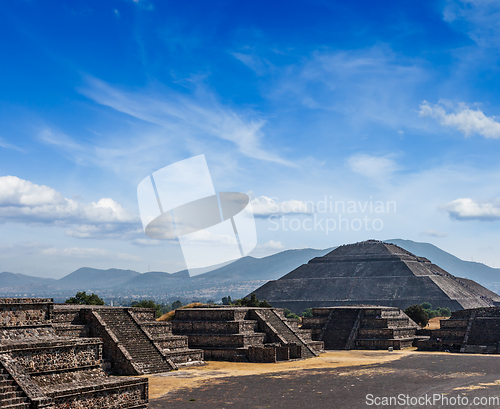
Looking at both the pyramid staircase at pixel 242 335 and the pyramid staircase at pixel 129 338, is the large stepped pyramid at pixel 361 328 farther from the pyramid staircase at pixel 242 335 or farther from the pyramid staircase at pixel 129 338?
the pyramid staircase at pixel 129 338

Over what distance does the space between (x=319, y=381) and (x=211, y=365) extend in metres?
9.41

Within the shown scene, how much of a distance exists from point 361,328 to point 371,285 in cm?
7322

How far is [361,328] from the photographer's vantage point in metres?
49.5

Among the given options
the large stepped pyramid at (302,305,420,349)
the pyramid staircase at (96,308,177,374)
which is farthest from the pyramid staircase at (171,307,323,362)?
the pyramid staircase at (96,308,177,374)

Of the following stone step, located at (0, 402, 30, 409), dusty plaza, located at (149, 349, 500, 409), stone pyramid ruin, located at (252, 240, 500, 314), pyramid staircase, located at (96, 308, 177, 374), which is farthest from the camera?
stone pyramid ruin, located at (252, 240, 500, 314)

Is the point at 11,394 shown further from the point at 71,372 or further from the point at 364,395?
the point at 364,395

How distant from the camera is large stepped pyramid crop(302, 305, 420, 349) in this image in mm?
47719

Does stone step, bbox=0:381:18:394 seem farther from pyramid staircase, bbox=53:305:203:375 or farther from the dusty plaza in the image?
pyramid staircase, bbox=53:305:203:375

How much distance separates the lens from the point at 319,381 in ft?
88.9

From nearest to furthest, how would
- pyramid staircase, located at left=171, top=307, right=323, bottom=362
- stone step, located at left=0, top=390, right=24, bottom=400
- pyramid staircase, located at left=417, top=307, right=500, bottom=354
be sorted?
stone step, located at left=0, top=390, right=24, bottom=400 < pyramid staircase, located at left=171, top=307, right=323, bottom=362 < pyramid staircase, located at left=417, top=307, right=500, bottom=354

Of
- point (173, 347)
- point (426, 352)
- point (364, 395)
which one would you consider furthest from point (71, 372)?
point (426, 352)

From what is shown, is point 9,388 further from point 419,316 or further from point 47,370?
point 419,316

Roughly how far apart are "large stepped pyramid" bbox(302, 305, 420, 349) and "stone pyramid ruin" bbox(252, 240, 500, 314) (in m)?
57.0

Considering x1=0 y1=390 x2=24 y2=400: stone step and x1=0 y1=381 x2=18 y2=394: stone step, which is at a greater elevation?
x1=0 y1=381 x2=18 y2=394: stone step
